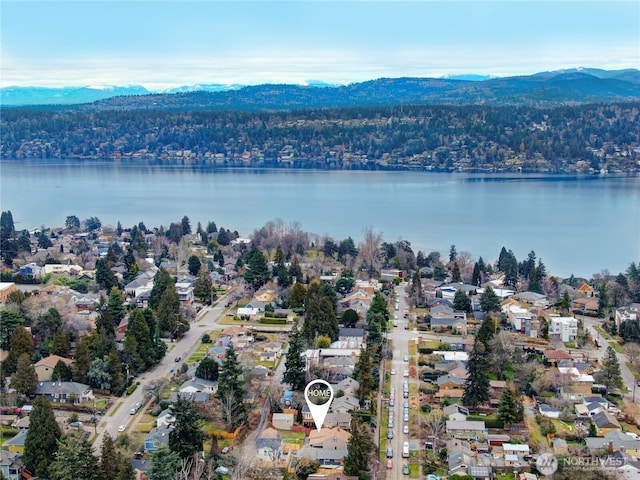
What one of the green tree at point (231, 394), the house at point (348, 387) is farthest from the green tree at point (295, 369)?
the green tree at point (231, 394)

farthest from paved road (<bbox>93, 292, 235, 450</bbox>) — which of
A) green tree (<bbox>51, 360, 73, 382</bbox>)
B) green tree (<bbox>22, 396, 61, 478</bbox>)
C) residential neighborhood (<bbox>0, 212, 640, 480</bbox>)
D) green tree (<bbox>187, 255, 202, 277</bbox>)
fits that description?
green tree (<bbox>187, 255, 202, 277</bbox>)

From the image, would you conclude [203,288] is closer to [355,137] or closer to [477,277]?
[477,277]

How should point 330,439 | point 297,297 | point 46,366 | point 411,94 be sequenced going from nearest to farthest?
1. point 330,439
2. point 46,366
3. point 297,297
4. point 411,94

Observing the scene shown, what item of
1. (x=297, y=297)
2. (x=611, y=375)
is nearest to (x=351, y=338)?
(x=297, y=297)

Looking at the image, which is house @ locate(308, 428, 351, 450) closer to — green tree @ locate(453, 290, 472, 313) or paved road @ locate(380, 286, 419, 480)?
paved road @ locate(380, 286, 419, 480)

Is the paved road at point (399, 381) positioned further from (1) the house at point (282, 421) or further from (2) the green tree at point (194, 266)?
(2) the green tree at point (194, 266)

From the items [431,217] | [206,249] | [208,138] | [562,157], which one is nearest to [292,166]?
[208,138]
